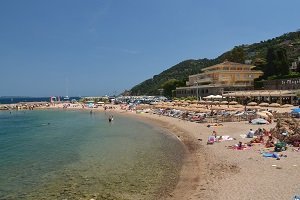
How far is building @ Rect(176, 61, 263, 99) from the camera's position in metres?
68.2

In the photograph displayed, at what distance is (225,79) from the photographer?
7281 centimetres

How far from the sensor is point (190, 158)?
20.7 meters

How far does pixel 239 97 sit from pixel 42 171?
4144 cm

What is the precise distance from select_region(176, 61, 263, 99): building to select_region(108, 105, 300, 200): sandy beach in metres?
46.0

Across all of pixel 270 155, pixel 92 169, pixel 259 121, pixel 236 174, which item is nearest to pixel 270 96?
pixel 259 121

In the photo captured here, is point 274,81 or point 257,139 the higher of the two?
point 274,81

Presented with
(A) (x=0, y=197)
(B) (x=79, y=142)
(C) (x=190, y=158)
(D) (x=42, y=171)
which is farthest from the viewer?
(B) (x=79, y=142)

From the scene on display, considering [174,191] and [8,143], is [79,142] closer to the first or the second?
[8,143]

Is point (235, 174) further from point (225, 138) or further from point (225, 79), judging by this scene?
point (225, 79)

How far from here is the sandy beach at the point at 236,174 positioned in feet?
42.2

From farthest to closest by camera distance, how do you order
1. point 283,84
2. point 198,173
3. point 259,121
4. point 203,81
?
point 203,81 < point 283,84 < point 259,121 < point 198,173

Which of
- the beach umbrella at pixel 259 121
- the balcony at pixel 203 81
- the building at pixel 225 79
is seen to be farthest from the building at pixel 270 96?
the balcony at pixel 203 81

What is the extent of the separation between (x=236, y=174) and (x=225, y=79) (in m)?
58.9

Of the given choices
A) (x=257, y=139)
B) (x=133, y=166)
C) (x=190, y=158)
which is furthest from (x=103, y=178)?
(x=257, y=139)
